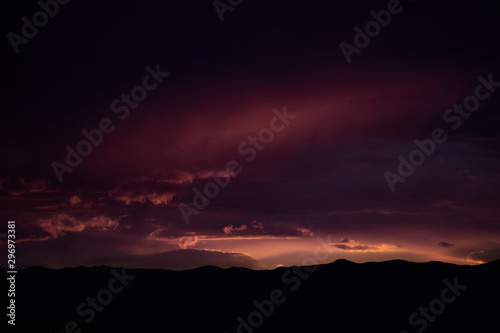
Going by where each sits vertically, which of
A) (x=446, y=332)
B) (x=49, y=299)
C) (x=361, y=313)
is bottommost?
(x=446, y=332)

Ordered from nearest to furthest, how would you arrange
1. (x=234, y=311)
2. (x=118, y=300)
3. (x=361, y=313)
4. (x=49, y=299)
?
(x=361, y=313), (x=234, y=311), (x=118, y=300), (x=49, y=299)

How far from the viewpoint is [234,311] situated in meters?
161

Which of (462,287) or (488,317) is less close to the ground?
(462,287)

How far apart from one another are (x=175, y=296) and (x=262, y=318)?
5000 cm

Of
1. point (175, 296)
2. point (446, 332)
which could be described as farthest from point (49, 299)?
point (446, 332)

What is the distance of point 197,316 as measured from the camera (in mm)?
163625

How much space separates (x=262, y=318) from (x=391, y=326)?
40676mm

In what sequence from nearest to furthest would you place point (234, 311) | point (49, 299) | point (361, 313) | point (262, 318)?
point (361, 313)
point (262, 318)
point (234, 311)
point (49, 299)

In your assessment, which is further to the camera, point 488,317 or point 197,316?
point 197,316

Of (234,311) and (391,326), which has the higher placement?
(234,311)

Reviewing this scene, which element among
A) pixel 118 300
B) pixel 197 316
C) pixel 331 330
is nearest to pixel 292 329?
pixel 331 330

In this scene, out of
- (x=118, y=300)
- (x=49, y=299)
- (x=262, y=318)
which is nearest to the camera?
(x=262, y=318)

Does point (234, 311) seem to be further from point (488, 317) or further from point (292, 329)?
point (488, 317)

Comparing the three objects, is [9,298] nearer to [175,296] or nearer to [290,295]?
[175,296]
